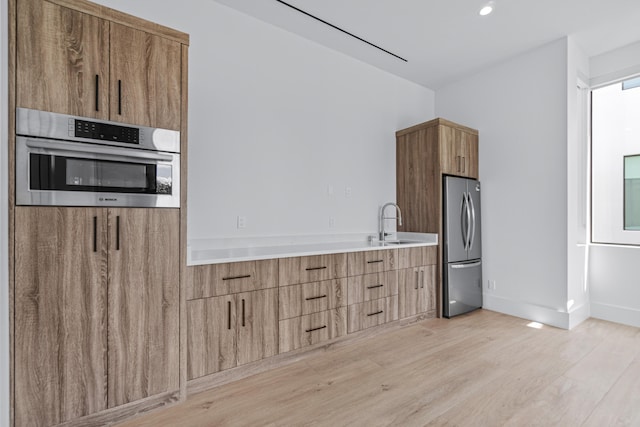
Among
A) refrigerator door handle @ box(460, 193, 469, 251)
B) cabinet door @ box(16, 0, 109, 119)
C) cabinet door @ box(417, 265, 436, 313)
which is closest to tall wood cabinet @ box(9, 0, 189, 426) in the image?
cabinet door @ box(16, 0, 109, 119)

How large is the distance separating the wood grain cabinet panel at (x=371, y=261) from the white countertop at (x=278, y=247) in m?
0.05

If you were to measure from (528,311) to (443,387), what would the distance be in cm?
206

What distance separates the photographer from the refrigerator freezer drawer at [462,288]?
144 inches

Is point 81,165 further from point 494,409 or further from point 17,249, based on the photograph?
point 494,409

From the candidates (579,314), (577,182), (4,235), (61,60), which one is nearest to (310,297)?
(4,235)

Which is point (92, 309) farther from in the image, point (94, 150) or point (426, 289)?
point (426, 289)

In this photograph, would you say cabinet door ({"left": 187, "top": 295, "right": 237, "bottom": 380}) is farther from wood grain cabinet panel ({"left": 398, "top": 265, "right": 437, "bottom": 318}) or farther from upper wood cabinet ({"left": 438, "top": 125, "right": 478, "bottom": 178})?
upper wood cabinet ({"left": 438, "top": 125, "right": 478, "bottom": 178})

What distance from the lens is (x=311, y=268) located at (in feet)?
8.71

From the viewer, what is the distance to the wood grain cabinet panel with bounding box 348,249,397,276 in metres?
2.94

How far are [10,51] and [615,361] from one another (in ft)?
14.4

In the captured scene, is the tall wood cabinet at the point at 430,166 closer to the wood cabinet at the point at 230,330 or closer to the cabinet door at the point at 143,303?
the wood cabinet at the point at 230,330

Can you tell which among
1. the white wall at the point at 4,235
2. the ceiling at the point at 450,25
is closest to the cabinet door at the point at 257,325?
the white wall at the point at 4,235

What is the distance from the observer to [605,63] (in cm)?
363

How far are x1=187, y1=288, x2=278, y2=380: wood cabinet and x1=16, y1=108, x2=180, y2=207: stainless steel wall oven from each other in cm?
75
